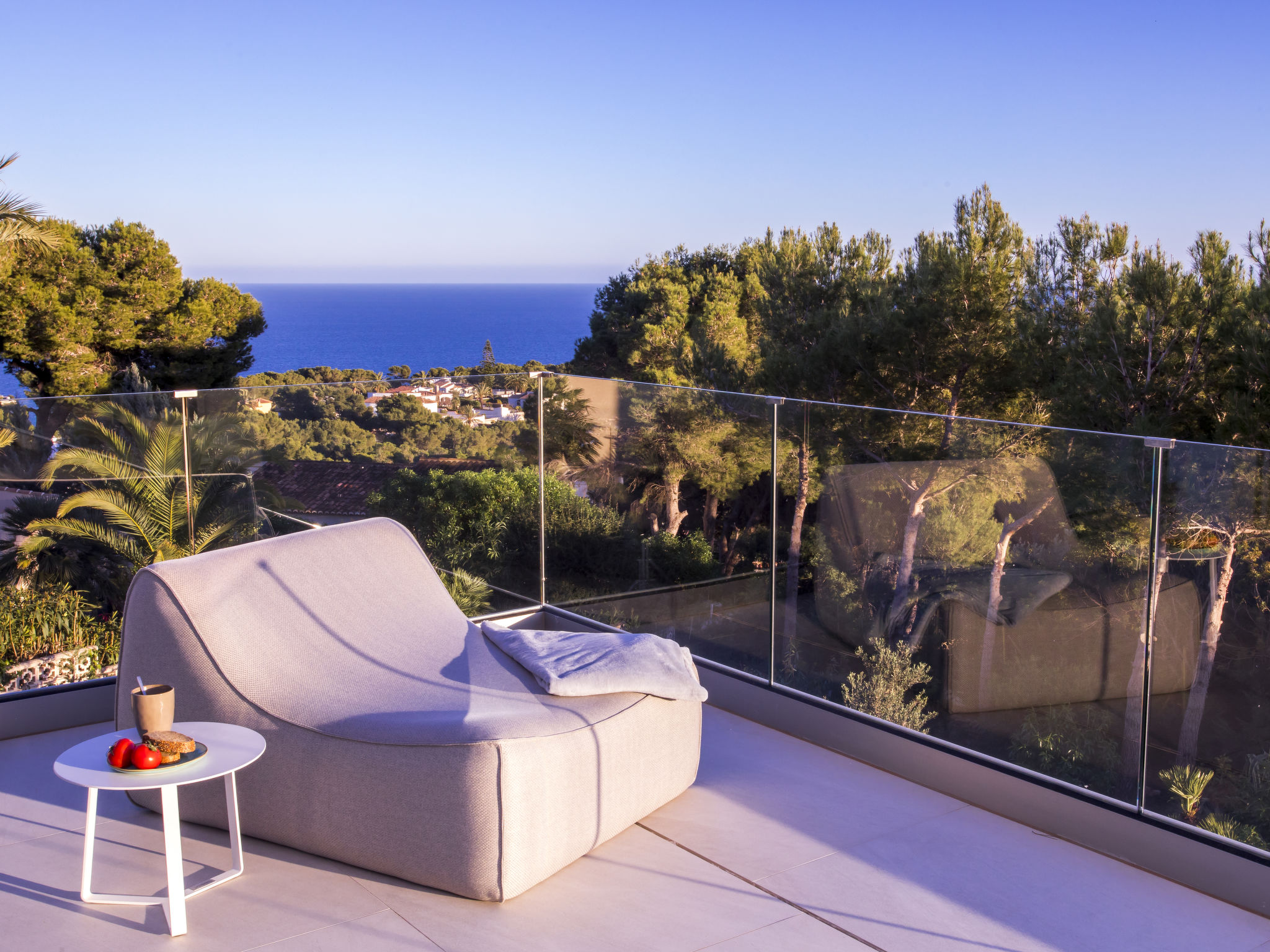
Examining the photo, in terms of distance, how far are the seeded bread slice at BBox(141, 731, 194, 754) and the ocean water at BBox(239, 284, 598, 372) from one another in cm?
5793

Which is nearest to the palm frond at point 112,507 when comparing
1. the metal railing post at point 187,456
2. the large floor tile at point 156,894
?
the metal railing post at point 187,456

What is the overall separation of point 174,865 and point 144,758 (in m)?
0.30

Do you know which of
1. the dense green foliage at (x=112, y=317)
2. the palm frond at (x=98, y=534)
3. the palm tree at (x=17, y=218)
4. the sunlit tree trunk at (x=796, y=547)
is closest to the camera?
the sunlit tree trunk at (x=796, y=547)

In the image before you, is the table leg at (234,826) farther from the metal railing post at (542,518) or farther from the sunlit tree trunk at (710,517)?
the metal railing post at (542,518)

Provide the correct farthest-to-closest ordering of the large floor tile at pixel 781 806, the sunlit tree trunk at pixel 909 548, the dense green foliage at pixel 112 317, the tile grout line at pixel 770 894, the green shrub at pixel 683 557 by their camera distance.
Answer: the dense green foliage at pixel 112 317, the green shrub at pixel 683 557, the sunlit tree trunk at pixel 909 548, the large floor tile at pixel 781 806, the tile grout line at pixel 770 894

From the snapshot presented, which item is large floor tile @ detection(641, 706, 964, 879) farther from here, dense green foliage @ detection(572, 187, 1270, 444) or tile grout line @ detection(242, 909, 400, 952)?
dense green foliage @ detection(572, 187, 1270, 444)

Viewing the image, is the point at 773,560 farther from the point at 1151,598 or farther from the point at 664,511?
the point at 1151,598

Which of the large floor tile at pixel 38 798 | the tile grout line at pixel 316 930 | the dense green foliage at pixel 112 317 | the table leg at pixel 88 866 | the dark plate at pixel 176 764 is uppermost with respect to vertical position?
the dense green foliage at pixel 112 317

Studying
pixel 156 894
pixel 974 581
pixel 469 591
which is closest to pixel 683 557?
pixel 469 591

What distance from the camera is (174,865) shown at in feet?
7.96

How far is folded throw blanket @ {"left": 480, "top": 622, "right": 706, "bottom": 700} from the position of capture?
308cm

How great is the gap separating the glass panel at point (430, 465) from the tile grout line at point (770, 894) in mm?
2272

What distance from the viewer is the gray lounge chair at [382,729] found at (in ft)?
8.66

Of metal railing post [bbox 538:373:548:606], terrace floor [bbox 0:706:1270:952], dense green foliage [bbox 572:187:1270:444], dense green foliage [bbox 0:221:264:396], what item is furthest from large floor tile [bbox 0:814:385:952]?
dense green foliage [bbox 0:221:264:396]
